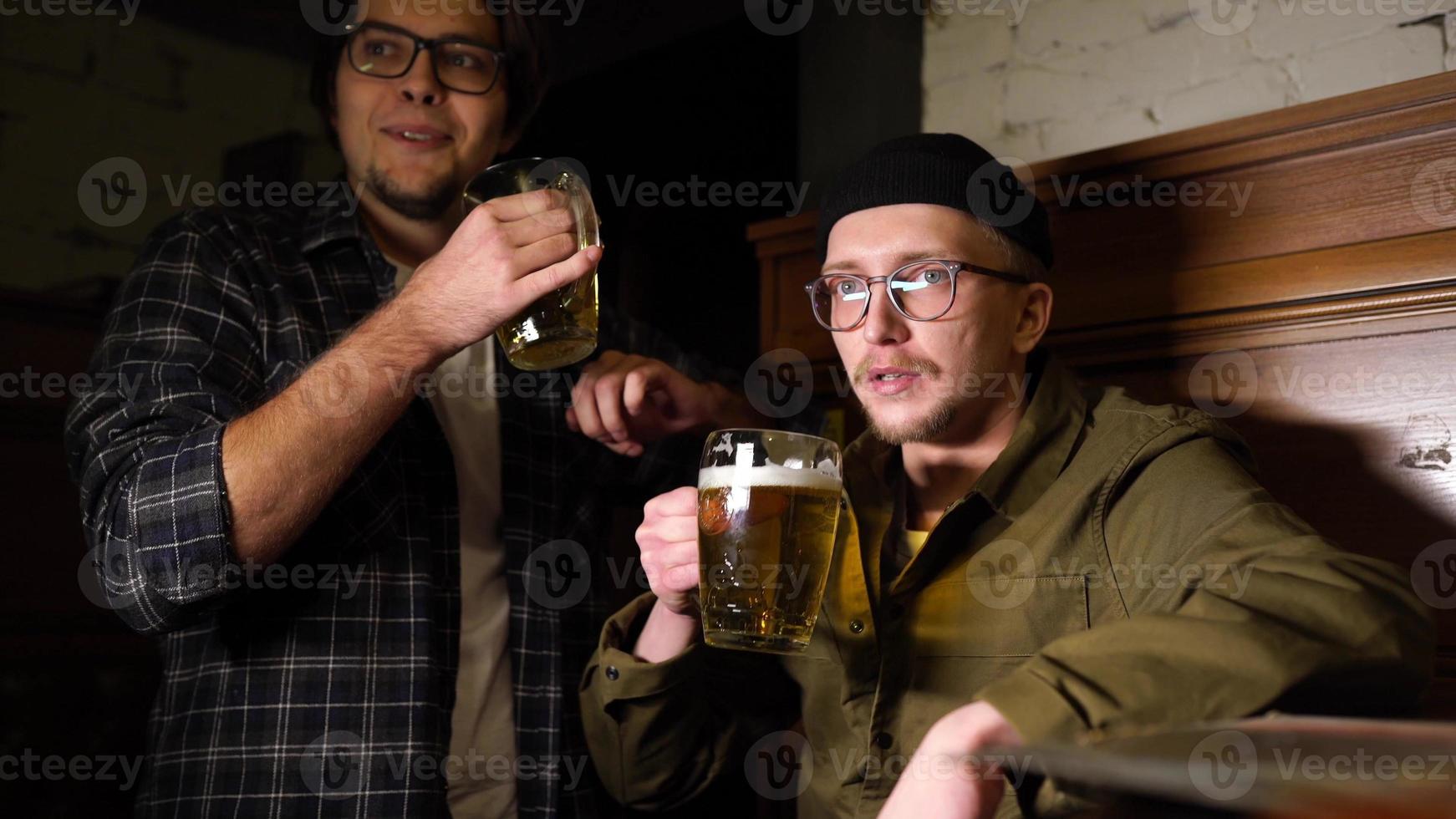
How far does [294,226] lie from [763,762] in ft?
3.85

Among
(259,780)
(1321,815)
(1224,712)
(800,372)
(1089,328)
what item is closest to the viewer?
(1321,815)

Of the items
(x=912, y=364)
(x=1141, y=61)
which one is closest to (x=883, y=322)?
(x=912, y=364)

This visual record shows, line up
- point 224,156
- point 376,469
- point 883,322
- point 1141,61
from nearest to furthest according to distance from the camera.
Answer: point 883,322, point 376,469, point 1141,61, point 224,156

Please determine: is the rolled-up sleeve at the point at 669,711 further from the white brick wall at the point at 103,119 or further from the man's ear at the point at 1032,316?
the white brick wall at the point at 103,119

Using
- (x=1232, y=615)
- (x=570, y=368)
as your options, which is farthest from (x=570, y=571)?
(x=1232, y=615)

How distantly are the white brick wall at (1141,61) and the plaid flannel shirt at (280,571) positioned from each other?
1.42 metres

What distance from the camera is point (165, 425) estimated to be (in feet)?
4.85

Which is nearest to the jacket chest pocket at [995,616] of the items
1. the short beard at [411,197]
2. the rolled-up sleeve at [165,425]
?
the rolled-up sleeve at [165,425]

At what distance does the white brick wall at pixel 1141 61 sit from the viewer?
6.61 ft

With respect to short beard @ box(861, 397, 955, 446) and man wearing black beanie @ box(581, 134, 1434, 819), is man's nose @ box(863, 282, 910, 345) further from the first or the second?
short beard @ box(861, 397, 955, 446)

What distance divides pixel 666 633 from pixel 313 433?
52cm

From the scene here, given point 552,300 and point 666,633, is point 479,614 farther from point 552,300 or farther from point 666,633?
point 552,300

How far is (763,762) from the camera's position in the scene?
1.90 meters

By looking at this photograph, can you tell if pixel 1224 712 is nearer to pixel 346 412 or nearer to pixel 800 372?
pixel 346 412
